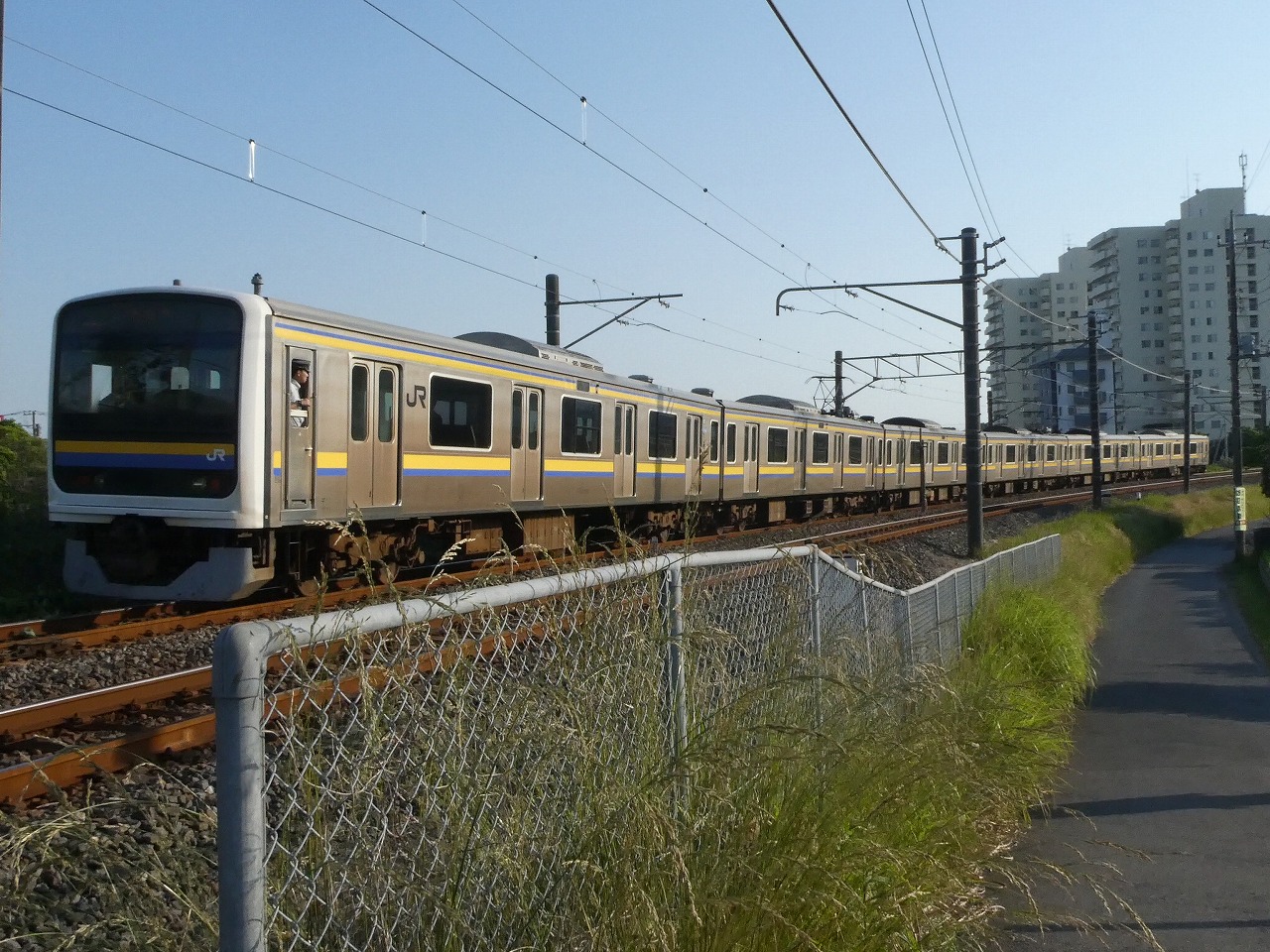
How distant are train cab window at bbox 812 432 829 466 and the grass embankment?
75.6 ft

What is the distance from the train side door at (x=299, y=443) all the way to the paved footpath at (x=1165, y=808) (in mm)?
6701

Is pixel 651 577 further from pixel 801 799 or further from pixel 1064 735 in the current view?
pixel 1064 735

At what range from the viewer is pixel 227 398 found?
10312 millimetres

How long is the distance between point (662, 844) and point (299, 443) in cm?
869

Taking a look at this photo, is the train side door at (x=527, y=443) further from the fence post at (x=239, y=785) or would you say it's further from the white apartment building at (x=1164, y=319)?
the white apartment building at (x=1164, y=319)

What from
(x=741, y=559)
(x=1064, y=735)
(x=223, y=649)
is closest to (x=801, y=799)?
(x=741, y=559)

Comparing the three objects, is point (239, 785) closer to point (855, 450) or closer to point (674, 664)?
point (674, 664)

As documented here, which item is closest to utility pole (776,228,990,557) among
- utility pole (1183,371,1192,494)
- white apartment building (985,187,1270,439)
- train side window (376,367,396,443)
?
train side window (376,367,396,443)

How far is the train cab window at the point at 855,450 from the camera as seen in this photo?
99.9 feet

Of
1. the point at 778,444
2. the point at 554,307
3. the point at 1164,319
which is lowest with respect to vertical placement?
the point at 778,444

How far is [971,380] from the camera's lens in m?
18.0

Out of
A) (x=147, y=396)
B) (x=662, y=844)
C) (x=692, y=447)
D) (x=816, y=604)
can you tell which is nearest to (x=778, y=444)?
(x=692, y=447)

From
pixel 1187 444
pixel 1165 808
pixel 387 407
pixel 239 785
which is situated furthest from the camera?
pixel 1187 444

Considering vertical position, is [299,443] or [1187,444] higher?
[1187,444]
